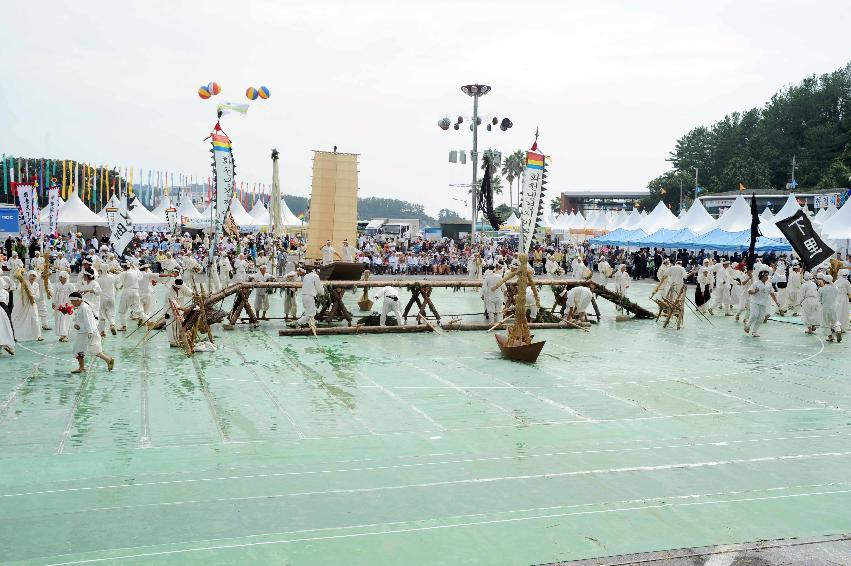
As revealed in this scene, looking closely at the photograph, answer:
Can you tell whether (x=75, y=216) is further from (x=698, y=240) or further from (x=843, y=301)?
(x=843, y=301)

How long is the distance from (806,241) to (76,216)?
33966 millimetres

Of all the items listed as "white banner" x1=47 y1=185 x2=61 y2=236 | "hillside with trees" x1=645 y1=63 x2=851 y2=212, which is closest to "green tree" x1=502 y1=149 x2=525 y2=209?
"hillside with trees" x1=645 y1=63 x2=851 y2=212

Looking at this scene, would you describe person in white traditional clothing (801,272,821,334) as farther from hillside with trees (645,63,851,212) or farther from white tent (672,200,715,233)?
hillside with trees (645,63,851,212)

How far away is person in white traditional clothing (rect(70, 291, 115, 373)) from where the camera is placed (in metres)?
11.8

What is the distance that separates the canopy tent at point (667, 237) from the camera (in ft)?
121

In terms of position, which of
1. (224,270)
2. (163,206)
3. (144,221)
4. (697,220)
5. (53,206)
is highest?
(163,206)

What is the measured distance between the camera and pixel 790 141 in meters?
72.2

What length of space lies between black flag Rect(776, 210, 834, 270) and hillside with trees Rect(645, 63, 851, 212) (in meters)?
46.8

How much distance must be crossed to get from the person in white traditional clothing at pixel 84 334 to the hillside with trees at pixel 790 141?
200 ft

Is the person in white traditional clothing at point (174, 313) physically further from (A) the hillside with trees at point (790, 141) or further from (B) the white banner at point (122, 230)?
(A) the hillside with trees at point (790, 141)

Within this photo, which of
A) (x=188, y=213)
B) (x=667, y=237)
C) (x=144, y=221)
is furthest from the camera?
(x=188, y=213)

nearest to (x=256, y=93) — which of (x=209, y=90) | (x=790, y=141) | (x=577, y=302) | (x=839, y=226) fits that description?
(x=209, y=90)

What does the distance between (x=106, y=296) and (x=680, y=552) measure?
547 inches

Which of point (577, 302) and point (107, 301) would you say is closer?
point (107, 301)
